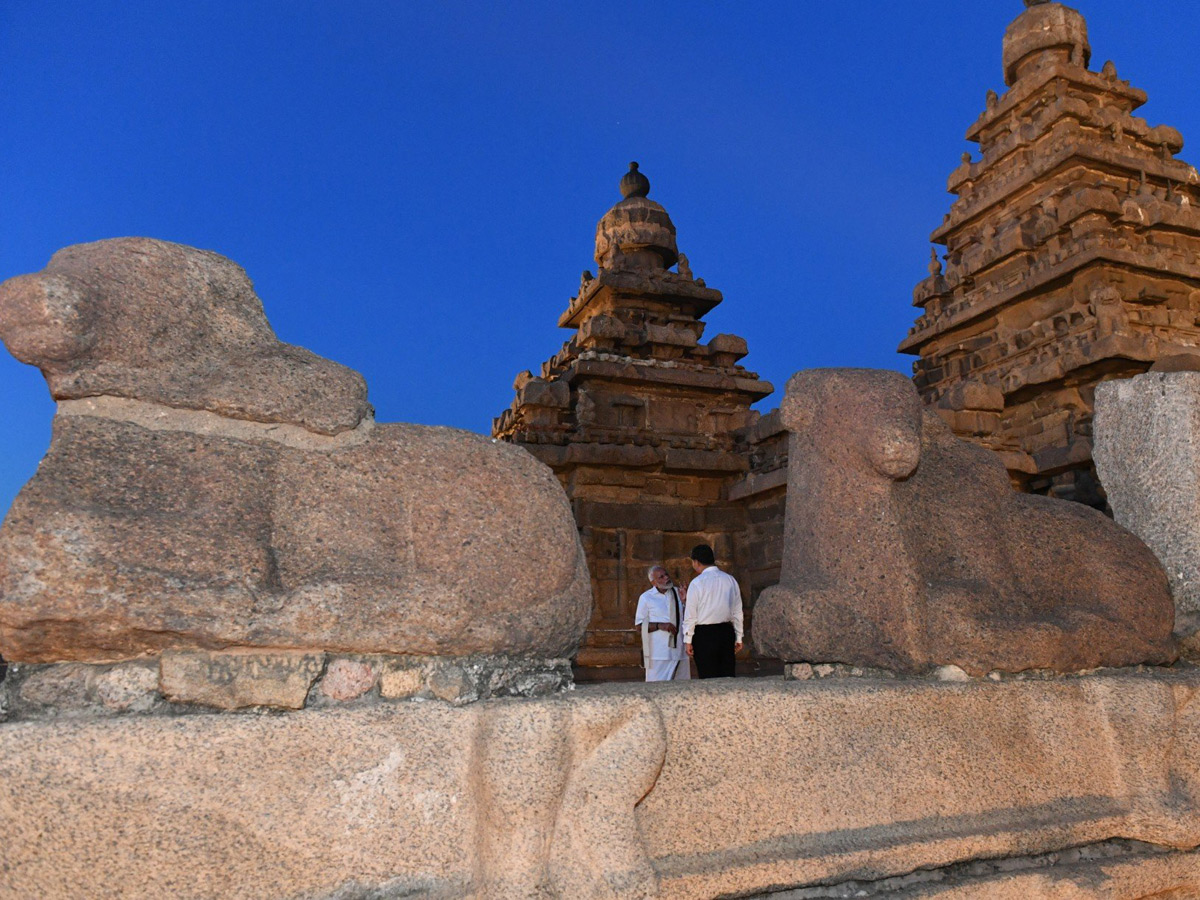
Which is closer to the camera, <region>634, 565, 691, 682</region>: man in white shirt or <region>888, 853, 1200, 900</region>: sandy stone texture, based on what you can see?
<region>888, 853, 1200, 900</region>: sandy stone texture

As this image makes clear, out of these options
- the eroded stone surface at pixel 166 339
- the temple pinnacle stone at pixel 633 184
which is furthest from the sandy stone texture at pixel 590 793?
the temple pinnacle stone at pixel 633 184

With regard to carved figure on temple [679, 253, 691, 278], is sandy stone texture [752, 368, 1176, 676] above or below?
below

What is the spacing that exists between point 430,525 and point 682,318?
357 inches

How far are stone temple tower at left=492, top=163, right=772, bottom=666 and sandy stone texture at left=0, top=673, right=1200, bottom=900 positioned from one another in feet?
19.4

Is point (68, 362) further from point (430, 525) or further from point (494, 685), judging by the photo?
point (494, 685)

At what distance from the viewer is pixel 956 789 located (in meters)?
2.73

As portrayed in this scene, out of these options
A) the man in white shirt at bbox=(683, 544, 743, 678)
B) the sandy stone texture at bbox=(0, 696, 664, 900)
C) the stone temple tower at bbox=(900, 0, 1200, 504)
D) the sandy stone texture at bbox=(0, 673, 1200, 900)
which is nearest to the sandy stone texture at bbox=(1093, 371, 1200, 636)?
the sandy stone texture at bbox=(0, 673, 1200, 900)

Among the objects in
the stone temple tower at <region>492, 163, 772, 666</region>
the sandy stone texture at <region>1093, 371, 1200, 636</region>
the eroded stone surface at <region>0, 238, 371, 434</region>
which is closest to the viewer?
the eroded stone surface at <region>0, 238, 371, 434</region>

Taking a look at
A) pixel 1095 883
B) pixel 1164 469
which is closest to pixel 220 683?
pixel 1095 883

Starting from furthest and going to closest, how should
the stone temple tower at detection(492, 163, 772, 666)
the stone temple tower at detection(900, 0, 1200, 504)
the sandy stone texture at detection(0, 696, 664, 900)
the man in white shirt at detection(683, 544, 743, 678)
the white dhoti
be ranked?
the stone temple tower at detection(492, 163, 772, 666), the stone temple tower at detection(900, 0, 1200, 504), the white dhoti, the man in white shirt at detection(683, 544, 743, 678), the sandy stone texture at detection(0, 696, 664, 900)

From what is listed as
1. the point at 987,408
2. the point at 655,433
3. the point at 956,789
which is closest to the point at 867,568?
the point at 956,789

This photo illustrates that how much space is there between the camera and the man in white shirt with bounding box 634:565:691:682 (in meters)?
5.98

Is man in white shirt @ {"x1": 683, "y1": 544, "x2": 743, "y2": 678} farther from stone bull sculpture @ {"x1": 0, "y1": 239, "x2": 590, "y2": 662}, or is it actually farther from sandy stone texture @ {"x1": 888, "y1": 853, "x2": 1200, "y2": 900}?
stone bull sculpture @ {"x1": 0, "y1": 239, "x2": 590, "y2": 662}

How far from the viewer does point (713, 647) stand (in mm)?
5691
